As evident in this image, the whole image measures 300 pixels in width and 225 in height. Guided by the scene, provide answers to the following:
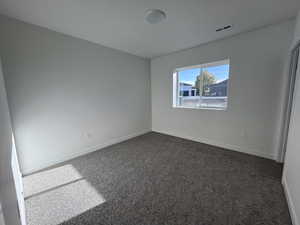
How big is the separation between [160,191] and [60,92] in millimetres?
2390

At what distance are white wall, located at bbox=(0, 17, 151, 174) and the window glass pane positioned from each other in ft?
5.00

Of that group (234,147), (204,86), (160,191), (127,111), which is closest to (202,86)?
(204,86)

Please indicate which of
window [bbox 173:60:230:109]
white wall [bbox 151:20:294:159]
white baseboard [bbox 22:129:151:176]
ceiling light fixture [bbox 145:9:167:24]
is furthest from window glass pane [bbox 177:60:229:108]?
white baseboard [bbox 22:129:151:176]

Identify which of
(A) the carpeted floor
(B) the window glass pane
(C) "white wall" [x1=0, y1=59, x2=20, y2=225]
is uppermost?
(B) the window glass pane

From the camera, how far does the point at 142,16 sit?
1902mm

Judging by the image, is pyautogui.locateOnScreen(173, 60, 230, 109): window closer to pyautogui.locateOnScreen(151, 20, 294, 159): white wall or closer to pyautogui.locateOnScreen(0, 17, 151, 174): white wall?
pyautogui.locateOnScreen(151, 20, 294, 159): white wall

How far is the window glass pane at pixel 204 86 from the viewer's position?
2904 mm

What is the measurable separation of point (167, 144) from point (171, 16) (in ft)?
8.50

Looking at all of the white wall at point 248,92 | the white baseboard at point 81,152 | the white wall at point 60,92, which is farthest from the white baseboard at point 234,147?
the white wall at point 60,92

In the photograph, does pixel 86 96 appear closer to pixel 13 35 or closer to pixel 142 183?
pixel 13 35

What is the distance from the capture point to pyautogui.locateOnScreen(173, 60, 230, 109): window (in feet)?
9.53

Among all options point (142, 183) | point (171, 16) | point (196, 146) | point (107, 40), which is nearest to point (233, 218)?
point (142, 183)

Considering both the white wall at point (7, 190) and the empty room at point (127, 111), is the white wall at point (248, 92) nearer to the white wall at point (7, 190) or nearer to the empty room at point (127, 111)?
the empty room at point (127, 111)

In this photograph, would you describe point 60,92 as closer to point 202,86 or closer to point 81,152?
point 81,152
